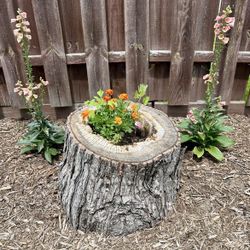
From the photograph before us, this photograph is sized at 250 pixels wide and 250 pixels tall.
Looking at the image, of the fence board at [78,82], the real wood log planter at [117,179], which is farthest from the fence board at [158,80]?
the real wood log planter at [117,179]

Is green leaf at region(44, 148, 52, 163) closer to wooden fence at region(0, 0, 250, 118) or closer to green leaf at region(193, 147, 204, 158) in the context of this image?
wooden fence at region(0, 0, 250, 118)

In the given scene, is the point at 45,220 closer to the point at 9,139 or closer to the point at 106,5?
the point at 9,139

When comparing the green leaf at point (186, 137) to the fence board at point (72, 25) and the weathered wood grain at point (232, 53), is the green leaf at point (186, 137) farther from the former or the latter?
the fence board at point (72, 25)

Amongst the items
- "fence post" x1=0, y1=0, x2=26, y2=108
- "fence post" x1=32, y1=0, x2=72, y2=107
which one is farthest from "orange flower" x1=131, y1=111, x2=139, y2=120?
"fence post" x1=0, y1=0, x2=26, y2=108

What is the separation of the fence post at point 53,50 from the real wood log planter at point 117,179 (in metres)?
1.10

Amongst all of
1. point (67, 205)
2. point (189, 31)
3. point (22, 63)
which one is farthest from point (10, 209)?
point (189, 31)

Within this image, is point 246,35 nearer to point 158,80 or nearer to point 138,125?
point 158,80

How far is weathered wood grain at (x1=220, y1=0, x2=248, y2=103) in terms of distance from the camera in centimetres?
323

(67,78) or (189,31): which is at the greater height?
(189,31)

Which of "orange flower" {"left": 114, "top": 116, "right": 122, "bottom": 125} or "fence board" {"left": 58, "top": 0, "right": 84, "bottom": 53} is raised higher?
"fence board" {"left": 58, "top": 0, "right": 84, "bottom": 53}

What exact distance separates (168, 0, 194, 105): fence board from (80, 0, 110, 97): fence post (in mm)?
736

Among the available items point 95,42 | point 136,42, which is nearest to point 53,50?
point 95,42

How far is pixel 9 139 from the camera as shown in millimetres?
3596

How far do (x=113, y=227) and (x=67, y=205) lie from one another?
42 cm
